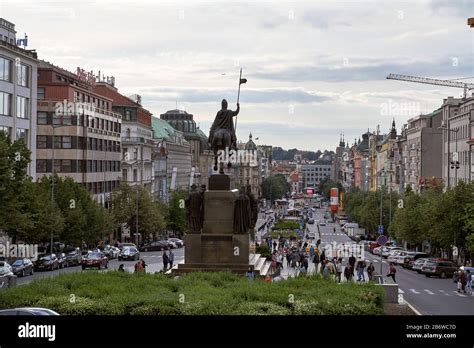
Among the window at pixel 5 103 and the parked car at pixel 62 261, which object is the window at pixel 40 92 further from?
the parked car at pixel 62 261

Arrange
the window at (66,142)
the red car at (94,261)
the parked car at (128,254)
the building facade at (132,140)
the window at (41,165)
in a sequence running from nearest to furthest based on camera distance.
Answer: the red car at (94,261) → the parked car at (128,254) → the window at (41,165) → the window at (66,142) → the building facade at (132,140)

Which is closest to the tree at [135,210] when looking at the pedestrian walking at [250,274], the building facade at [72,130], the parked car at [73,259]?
the building facade at [72,130]

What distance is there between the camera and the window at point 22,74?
74750 millimetres

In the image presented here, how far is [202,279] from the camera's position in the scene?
29.4 meters

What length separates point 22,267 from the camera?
5244cm

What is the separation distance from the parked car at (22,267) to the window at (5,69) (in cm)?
2151

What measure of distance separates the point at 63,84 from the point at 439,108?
→ 73967mm

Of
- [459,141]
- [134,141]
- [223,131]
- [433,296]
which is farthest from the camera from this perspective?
[134,141]

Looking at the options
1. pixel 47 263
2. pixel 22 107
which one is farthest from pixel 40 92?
pixel 47 263

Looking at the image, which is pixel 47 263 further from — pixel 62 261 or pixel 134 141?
pixel 134 141

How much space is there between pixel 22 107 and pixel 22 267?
25945mm

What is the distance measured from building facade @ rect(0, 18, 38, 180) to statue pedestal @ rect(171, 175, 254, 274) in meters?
37.2

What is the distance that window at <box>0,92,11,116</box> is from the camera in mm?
70875

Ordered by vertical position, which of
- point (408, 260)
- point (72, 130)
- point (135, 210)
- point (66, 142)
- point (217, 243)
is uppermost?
point (72, 130)
